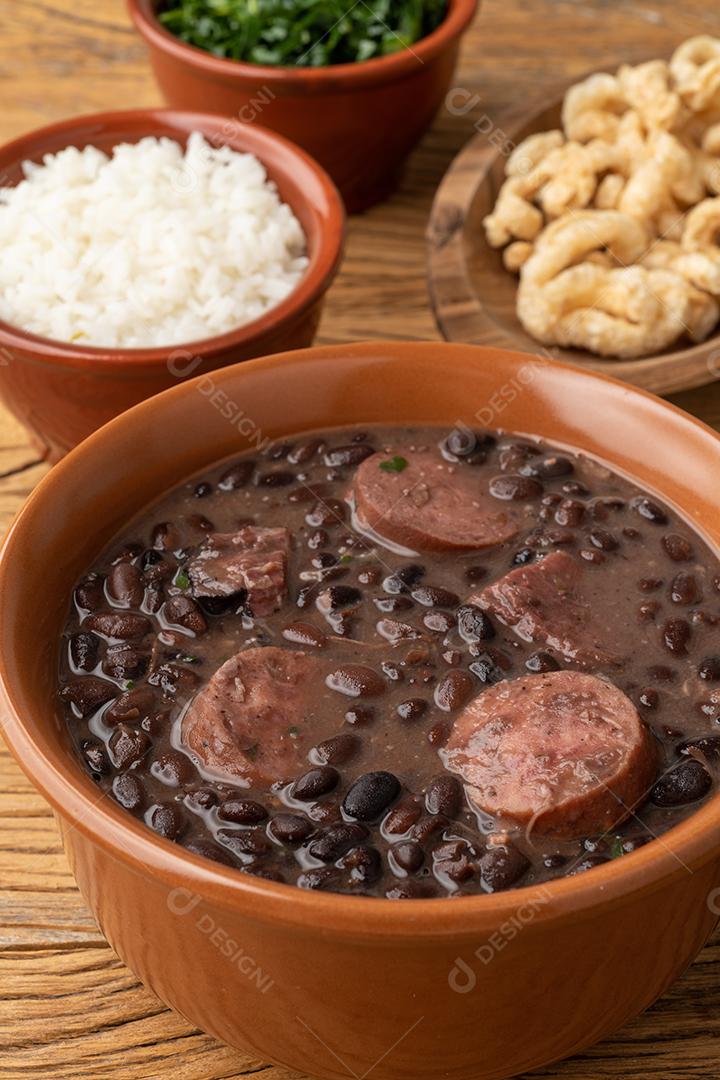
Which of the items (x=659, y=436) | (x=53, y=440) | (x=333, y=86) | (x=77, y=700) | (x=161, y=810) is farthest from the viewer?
(x=333, y=86)

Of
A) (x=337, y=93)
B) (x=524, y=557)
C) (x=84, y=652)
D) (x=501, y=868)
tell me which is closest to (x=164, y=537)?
(x=84, y=652)

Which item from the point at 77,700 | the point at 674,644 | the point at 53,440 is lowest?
the point at 53,440

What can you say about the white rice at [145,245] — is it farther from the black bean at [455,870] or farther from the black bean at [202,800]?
the black bean at [455,870]

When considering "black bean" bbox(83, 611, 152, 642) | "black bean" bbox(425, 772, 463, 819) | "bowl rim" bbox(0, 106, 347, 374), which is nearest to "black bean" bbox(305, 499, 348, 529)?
"black bean" bbox(83, 611, 152, 642)

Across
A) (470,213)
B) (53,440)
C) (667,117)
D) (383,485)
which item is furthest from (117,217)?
(667,117)

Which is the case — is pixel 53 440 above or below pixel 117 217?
below

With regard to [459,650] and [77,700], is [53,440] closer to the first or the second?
[77,700]
